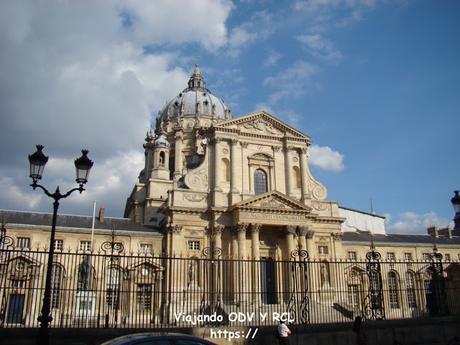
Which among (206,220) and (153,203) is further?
(153,203)

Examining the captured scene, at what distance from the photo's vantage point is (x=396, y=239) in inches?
1976

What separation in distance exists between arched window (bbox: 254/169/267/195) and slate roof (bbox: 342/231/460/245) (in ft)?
37.9

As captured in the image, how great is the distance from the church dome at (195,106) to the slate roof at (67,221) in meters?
32.2

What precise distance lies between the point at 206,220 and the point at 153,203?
15238 mm

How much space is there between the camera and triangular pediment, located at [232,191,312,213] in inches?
1441

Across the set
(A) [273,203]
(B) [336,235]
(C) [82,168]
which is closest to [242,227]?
(A) [273,203]

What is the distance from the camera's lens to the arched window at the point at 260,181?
41078 mm

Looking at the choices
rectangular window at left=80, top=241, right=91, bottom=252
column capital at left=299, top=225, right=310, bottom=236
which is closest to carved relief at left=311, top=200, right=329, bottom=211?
column capital at left=299, top=225, right=310, bottom=236

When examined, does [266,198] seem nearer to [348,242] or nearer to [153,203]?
[348,242]

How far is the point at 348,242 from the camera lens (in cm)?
4522

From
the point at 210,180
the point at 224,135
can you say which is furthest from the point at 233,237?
the point at 224,135

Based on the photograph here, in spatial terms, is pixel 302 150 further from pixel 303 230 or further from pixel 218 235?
pixel 218 235

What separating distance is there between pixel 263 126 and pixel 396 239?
71.8 ft

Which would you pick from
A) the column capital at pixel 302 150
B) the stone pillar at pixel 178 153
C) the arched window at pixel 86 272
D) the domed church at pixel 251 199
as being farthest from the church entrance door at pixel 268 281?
the stone pillar at pixel 178 153
